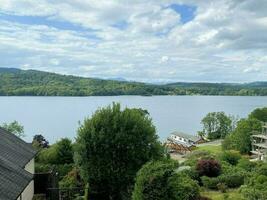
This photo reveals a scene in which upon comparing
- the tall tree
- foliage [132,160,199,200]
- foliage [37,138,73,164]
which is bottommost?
the tall tree

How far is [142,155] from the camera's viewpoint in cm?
3369

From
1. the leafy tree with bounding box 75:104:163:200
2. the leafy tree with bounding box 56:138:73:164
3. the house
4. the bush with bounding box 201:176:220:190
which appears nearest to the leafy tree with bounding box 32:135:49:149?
the leafy tree with bounding box 56:138:73:164

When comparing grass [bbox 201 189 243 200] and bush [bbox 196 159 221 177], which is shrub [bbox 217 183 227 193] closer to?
grass [bbox 201 189 243 200]

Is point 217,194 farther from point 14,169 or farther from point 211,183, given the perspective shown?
point 14,169

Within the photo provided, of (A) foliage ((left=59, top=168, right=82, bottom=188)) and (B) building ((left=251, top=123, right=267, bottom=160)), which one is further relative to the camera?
(B) building ((left=251, top=123, right=267, bottom=160))

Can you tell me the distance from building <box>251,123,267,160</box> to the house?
46.9 metres

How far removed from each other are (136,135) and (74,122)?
10355 centimetres

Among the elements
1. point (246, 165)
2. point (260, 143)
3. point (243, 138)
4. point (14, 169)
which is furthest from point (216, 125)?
point (14, 169)

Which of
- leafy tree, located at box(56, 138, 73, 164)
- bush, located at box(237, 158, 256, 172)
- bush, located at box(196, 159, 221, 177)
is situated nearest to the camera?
leafy tree, located at box(56, 138, 73, 164)

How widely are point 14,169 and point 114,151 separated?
46.1 feet

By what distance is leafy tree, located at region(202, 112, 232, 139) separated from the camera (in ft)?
349

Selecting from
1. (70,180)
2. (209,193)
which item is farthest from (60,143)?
(209,193)

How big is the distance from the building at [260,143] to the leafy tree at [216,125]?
30523mm

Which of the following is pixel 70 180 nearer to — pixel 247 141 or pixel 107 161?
pixel 107 161
